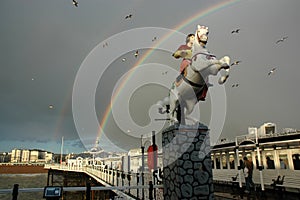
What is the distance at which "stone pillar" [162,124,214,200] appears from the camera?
5.22 m

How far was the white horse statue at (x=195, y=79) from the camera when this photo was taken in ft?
16.5

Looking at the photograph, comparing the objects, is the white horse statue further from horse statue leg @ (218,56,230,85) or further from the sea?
the sea

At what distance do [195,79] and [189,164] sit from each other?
203cm

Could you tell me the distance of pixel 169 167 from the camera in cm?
587

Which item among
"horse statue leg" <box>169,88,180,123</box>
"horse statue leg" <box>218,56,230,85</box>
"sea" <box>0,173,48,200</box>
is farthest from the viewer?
"sea" <box>0,173,48,200</box>

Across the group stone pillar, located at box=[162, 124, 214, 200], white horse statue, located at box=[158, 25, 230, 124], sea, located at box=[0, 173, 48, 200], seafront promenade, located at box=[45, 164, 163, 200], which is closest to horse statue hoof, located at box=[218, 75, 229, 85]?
white horse statue, located at box=[158, 25, 230, 124]

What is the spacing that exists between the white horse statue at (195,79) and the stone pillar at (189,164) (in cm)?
42

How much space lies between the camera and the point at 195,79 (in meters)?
5.48

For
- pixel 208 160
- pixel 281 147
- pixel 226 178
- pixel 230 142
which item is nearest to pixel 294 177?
pixel 281 147

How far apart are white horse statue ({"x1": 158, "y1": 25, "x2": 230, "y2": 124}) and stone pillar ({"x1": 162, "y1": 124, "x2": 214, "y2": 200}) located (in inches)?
16.6

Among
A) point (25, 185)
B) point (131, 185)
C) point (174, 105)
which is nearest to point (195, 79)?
point (174, 105)

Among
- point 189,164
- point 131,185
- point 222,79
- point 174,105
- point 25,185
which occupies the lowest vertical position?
point 25,185

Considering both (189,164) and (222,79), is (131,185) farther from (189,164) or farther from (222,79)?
(222,79)

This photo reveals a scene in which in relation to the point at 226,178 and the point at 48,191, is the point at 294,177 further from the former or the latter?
the point at 48,191
